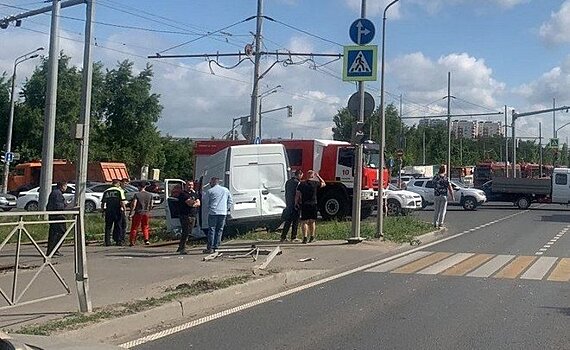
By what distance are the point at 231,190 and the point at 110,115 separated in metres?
48.7

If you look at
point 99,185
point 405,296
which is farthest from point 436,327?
point 99,185

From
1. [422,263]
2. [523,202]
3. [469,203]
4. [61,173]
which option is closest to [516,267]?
[422,263]

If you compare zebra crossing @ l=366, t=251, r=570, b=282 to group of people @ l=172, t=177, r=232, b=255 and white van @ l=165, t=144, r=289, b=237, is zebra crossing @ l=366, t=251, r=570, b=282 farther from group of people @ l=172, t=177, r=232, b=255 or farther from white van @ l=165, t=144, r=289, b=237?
white van @ l=165, t=144, r=289, b=237

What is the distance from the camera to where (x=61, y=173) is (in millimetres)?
54375

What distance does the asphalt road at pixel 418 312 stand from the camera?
25.9 feet

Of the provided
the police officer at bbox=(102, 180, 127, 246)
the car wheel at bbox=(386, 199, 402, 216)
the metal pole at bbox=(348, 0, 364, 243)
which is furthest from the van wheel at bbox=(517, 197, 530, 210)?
the police officer at bbox=(102, 180, 127, 246)

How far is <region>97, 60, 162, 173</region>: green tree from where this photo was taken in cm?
6450

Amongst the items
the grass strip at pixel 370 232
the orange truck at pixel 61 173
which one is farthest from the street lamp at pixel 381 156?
the orange truck at pixel 61 173

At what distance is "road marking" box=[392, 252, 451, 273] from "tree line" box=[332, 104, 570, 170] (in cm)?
4423

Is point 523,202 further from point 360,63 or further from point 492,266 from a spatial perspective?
point 492,266

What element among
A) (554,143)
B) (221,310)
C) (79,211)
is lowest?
(221,310)

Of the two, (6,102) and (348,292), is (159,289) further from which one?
(6,102)

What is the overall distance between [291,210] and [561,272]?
6564 mm

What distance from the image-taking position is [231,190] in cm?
1898
